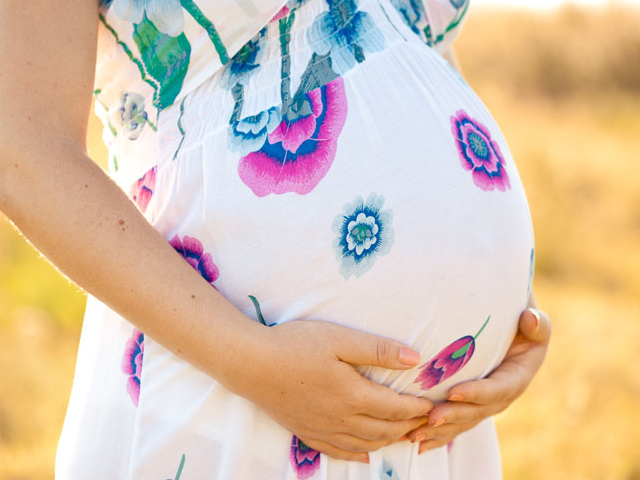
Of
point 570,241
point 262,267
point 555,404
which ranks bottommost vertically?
point 570,241

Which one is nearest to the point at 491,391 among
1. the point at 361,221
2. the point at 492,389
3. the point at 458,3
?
the point at 492,389

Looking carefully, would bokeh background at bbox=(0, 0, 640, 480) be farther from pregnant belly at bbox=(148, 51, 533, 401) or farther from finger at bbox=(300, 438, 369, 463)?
finger at bbox=(300, 438, 369, 463)

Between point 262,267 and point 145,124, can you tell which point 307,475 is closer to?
point 262,267

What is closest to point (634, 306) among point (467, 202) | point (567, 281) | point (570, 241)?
point (567, 281)

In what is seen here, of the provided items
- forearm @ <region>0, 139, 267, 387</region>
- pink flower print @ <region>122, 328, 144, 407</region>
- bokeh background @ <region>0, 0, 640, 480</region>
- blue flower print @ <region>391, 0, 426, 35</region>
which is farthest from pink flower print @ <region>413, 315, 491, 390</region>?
bokeh background @ <region>0, 0, 640, 480</region>

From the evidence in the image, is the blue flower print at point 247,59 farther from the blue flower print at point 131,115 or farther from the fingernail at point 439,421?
the fingernail at point 439,421

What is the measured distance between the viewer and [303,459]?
100cm

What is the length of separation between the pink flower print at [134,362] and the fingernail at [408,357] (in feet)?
1.14

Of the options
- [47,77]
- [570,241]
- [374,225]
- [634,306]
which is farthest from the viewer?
[570,241]

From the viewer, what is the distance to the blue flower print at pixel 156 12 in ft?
3.10

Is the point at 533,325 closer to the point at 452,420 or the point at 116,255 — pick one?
the point at 452,420

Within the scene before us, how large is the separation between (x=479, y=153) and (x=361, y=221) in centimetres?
24

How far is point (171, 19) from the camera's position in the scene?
0.96 m

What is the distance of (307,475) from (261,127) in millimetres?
473
